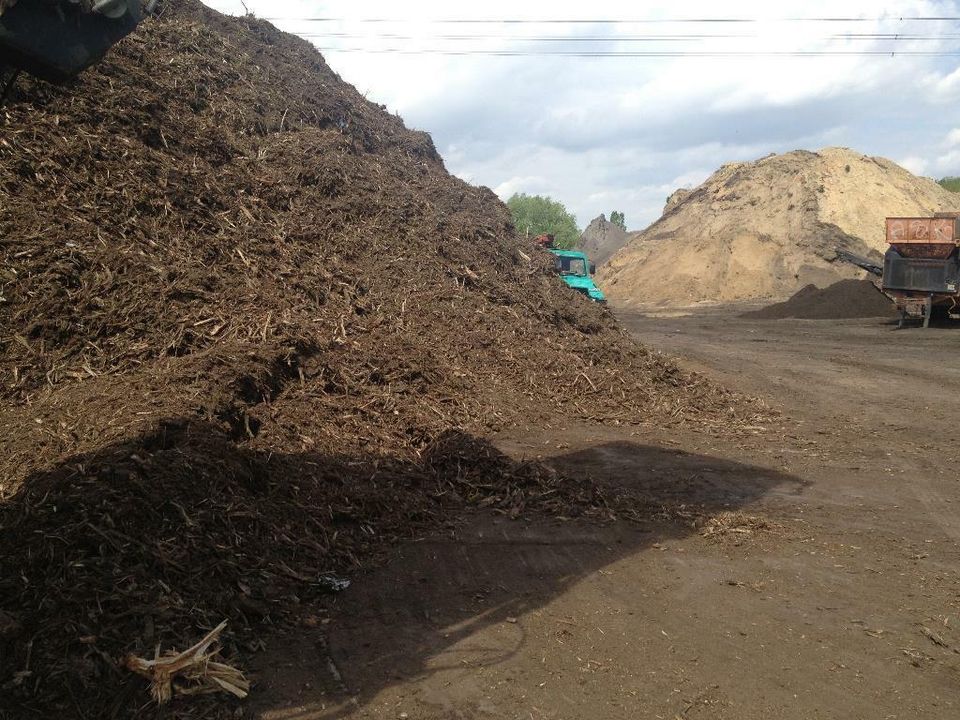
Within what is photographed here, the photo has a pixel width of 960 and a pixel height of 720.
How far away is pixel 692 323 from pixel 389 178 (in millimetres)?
18499

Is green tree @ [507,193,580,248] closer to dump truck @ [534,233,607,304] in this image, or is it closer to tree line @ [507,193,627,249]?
tree line @ [507,193,627,249]

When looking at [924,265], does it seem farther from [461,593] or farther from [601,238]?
[601,238]

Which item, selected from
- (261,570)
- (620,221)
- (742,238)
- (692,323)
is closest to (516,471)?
(261,570)

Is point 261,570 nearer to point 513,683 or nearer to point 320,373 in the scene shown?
point 513,683

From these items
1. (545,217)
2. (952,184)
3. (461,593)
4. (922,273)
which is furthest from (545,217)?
(461,593)

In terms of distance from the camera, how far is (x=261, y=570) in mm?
4586

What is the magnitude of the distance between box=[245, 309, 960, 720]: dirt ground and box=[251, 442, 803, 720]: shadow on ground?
13 millimetres

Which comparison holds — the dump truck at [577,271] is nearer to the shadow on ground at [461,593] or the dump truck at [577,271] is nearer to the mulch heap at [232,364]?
the mulch heap at [232,364]

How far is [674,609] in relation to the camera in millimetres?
4645

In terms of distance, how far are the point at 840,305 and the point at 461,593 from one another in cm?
2691

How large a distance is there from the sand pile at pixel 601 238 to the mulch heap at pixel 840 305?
47.4m

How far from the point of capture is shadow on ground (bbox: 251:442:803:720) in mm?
3754

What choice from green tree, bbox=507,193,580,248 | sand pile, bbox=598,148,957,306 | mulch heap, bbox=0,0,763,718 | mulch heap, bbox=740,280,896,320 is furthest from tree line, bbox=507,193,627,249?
mulch heap, bbox=0,0,763,718

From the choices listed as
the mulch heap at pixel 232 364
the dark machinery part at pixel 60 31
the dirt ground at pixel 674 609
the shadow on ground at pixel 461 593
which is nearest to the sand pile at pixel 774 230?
the mulch heap at pixel 232 364
